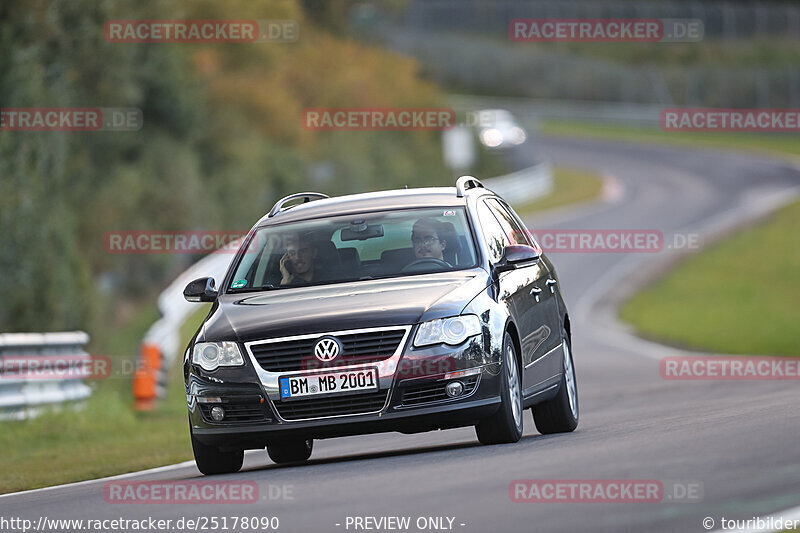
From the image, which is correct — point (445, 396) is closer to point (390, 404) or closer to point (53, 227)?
point (390, 404)

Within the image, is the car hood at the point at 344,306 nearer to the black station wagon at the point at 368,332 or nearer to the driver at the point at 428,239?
the black station wagon at the point at 368,332

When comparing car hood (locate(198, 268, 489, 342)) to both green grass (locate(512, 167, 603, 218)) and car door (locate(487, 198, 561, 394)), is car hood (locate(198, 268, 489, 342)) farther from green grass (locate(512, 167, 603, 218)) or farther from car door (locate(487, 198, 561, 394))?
green grass (locate(512, 167, 603, 218))

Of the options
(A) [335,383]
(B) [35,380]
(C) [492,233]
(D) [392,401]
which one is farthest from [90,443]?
(D) [392,401]

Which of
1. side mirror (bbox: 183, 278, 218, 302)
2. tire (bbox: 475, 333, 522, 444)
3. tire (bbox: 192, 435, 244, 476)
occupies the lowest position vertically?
tire (bbox: 192, 435, 244, 476)

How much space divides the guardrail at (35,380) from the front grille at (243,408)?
8019 millimetres

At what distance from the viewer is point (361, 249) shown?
11.2 metres

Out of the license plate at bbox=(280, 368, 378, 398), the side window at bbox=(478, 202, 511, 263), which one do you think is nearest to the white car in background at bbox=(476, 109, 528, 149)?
the side window at bbox=(478, 202, 511, 263)

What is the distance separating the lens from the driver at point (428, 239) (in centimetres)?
1089

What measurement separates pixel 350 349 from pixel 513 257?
1.52m

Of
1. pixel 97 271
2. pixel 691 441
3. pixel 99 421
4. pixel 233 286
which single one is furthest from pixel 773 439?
pixel 97 271

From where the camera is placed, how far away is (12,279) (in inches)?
1030

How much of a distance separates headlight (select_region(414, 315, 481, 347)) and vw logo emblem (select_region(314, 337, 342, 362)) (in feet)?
1.58

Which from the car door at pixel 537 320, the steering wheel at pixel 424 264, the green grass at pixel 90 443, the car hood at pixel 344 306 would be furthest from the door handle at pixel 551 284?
the green grass at pixel 90 443

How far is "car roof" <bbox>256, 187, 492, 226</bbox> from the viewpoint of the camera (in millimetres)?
11328
